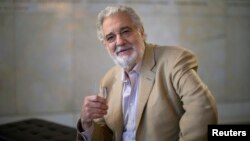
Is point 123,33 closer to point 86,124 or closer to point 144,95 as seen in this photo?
point 144,95

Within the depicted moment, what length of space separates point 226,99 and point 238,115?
271mm

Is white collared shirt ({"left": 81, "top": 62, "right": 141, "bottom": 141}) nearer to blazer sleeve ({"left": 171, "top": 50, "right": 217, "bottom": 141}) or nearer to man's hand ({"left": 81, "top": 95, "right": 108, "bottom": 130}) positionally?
man's hand ({"left": 81, "top": 95, "right": 108, "bottom": 130})

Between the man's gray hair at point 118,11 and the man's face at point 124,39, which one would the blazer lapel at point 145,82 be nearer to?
the man's face at point 124,39

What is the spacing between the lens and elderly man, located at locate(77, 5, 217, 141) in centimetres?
132

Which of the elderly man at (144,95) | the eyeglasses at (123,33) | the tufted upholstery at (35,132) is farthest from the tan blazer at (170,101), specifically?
the tufted upholstery at (35,132)

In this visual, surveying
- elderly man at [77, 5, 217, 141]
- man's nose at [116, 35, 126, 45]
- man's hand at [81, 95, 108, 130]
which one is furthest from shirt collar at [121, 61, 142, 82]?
man's hand at [81, 95, 108, 130]

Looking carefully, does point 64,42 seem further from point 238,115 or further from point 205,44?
point 238,115

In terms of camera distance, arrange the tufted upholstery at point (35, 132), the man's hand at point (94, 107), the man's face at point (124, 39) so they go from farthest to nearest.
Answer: the tufted upholstery at point (35, 132) → the man's face at point (124, 39) → the man's hand at point (94, 107)

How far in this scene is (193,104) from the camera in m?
1.32

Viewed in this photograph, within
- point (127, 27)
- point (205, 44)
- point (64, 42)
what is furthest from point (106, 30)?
point (205, 44)

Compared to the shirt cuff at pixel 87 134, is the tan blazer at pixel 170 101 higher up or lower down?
higher up

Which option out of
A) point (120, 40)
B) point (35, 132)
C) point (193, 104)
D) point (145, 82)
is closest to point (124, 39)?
point (120, 40)

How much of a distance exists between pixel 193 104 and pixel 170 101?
0.46 feet

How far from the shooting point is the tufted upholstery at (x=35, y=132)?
7.08 feet
